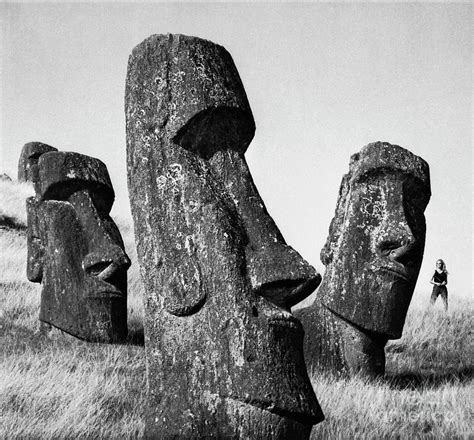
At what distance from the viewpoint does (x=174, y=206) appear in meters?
5.29

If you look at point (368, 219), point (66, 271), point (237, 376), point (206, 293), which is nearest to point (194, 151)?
point (206, 293)

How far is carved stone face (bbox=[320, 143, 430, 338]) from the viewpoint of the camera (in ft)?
29.8

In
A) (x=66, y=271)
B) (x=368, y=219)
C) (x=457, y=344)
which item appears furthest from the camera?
(x=457, y=344)

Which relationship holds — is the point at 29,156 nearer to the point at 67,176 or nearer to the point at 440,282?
the point at 440,282

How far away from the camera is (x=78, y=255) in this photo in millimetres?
10281

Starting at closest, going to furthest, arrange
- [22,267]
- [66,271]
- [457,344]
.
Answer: [66,271] → [457,344] → [22,267]

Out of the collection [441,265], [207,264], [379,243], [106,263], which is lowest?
[106,263]

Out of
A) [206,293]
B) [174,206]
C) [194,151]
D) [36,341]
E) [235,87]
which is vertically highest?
[235,87]

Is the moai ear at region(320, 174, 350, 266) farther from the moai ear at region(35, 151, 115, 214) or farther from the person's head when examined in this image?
the person's head

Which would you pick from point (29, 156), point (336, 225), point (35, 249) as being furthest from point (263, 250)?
point (29, 156)

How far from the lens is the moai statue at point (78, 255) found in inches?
403

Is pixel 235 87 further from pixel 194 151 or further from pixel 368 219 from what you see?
pixel 368 219

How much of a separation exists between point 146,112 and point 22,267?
11789 mm

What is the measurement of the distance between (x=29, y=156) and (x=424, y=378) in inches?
556
